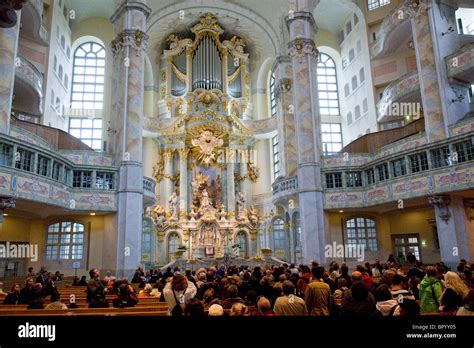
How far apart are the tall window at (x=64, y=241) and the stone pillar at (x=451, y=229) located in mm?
19149

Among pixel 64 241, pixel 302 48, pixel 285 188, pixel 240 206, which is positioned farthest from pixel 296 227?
pixel 64 241

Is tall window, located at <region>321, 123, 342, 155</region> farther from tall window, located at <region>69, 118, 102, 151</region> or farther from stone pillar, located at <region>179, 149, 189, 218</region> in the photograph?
tall window, located at <region>69, 118, 102, 151</region>

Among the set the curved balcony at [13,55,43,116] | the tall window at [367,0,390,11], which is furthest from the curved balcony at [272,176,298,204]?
the curved balcony at [13,55,43,116]

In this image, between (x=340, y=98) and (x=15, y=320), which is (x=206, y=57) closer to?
(x=340, y=98)

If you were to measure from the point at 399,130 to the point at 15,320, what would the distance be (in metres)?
24.4

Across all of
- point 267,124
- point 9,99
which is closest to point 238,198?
point 267,124

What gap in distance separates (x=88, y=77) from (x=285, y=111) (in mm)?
16520

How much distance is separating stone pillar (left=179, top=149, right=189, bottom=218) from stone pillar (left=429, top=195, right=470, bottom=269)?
69.1ft

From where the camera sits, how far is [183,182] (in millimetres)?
35531

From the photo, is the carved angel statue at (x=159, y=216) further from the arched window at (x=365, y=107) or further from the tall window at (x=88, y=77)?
the arched window at (x=365, y=107)

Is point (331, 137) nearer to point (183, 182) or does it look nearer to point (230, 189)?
point (230, 189)

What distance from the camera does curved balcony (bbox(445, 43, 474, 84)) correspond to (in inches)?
730

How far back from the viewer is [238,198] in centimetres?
3575

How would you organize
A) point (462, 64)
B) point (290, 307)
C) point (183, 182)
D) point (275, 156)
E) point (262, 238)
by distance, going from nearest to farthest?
point (290, 307), point (462, 64), point (262, 238), point (183, 182), point (275, 156)
